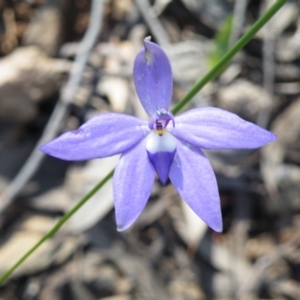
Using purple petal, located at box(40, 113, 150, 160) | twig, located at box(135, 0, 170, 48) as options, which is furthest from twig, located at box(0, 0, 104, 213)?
purple petal, located at box(40, 113, 150, 160)

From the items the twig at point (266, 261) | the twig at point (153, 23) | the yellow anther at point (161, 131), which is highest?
the twig at point (153, 23)

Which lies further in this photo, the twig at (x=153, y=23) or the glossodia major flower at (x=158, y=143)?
the twig at (x=153, y=23)

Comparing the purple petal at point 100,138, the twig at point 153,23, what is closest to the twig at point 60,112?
the twig at point 153,23

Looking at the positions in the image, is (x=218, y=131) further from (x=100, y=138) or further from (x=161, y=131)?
(x=100, y=138)

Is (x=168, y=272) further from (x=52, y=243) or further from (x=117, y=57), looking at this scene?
(x=117, y=57)

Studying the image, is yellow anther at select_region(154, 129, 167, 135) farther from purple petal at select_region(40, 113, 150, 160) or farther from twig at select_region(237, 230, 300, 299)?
twig at select_region(237, 230, 300, 299)

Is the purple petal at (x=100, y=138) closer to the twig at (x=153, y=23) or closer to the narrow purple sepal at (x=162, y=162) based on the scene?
the narrow purple sepal at (x=162, y=162)

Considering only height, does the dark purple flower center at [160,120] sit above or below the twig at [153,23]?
below

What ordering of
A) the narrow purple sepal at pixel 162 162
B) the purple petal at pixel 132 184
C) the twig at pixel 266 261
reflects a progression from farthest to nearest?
the twig at pixel 266 261 → the narrow purple sepal at pixel 162 162 → the purple petal at pixel 132 184
